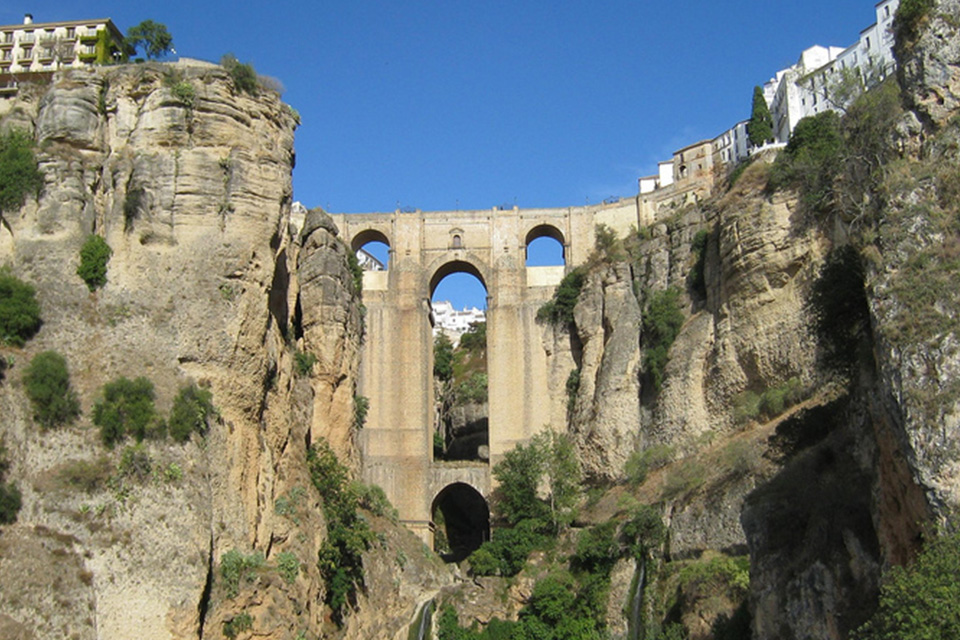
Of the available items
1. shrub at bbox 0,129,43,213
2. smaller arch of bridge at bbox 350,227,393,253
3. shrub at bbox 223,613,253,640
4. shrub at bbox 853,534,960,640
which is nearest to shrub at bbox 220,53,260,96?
shrub at bbox 0,129,43,213

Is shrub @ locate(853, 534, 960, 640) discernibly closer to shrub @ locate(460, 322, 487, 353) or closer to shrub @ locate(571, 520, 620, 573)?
shrub @ locate(571, 520, 620, 573)

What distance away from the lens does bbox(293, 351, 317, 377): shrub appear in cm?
3212

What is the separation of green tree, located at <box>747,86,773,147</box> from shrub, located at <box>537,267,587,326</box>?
11891mm

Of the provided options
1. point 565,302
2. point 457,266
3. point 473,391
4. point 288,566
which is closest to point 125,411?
point 288,566

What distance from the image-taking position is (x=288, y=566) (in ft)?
79.9

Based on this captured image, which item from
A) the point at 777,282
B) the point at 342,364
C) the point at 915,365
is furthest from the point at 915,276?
the point at 342,364

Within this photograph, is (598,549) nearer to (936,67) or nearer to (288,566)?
(288,566)

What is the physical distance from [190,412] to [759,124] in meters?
37.4

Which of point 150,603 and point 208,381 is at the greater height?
point 208,381

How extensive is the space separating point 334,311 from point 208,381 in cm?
1491

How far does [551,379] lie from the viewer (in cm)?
4606

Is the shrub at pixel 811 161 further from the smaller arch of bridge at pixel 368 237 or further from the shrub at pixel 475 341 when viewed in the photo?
the shrub at pixel 475 341

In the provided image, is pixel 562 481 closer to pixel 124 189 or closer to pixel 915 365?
pixel 124 189

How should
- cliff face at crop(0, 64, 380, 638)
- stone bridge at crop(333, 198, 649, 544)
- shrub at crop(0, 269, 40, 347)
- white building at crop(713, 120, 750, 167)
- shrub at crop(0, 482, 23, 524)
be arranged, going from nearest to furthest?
shrub at crop(0, 482, 23, 524) → cliff face at crop(0, 64, 380, 638) → shrub at crop(0, 269, 40, 347) → stone bridge at crop(333, 198, 649, 544) → white building at crop(713, 120, 750, 167)
